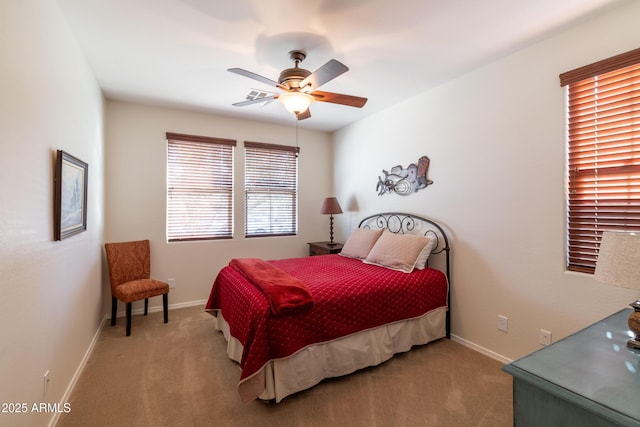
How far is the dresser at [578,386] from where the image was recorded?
3.09ft

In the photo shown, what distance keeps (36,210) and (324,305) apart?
184 centimetres

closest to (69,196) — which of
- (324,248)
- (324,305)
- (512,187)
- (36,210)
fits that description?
(36,210)

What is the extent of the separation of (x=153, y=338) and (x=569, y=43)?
4434mm

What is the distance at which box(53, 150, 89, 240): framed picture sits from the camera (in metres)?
1.85

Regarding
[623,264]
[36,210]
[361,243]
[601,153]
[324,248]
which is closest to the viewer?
[623,264]

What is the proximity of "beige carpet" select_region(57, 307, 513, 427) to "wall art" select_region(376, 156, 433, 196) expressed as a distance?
172 cm

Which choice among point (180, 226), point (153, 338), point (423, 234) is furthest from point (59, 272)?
point (423, 234)

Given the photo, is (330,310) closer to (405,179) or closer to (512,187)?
(512,187)

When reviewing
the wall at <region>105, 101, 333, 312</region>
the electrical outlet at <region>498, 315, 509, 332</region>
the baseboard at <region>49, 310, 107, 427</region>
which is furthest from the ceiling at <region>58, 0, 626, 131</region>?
the baseboard at <region>49, 310, 107, 427</region>

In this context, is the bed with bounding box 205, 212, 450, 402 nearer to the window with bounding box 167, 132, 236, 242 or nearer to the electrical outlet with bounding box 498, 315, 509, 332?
the electrical outlet with bounding box 498, 315, 509, 332

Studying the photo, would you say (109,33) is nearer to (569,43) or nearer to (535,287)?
(569,43)

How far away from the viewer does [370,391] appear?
2145 mm

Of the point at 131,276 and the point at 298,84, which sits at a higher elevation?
the point at 298,84

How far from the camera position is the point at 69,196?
2.07m
